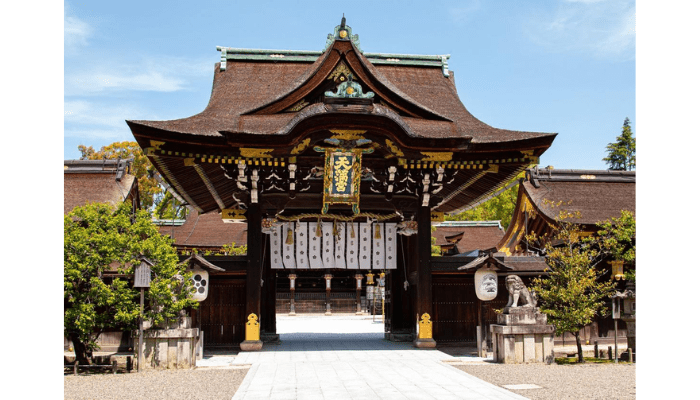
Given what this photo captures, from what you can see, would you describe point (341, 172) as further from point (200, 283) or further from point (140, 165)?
point (140, 165)

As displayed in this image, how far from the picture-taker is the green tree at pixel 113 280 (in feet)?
38.5

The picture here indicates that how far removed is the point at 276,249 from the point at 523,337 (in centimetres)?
667

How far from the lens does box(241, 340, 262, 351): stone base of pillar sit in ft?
46.5

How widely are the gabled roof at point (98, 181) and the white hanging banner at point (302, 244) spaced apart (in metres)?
8.86

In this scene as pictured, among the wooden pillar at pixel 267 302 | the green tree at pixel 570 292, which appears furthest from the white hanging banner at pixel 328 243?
the green tree at pixel 570 292

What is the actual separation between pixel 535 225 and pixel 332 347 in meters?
11.1

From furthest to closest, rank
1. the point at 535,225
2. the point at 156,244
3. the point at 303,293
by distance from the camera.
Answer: the point at 303,293
the point at 535,225
the point at 156,244

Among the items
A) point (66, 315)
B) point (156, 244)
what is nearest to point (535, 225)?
point (156, 244)

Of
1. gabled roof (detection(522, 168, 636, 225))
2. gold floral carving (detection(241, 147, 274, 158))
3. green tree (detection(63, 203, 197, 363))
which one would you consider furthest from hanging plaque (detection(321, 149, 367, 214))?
gabled roof (detection(522, 168, 636, 225))

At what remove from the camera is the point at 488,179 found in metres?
15.9

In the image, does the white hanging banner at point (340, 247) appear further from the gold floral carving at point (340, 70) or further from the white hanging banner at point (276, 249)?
the gold floral carving at point (340, 70)

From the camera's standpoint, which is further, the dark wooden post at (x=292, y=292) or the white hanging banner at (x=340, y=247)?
the dark wooden post at (x=292, y=292)

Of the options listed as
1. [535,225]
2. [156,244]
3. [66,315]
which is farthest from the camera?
[535,225]

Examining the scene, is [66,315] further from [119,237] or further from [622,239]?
[622,239]
